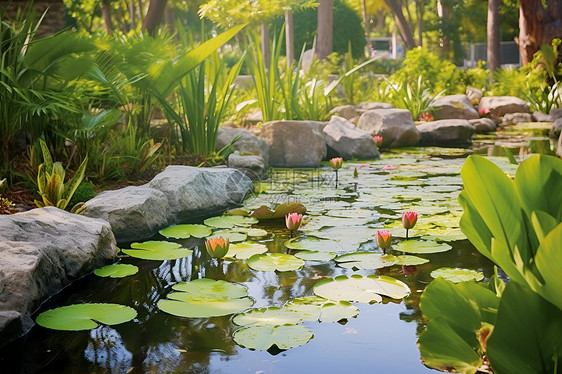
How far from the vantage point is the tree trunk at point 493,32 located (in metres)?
17.5

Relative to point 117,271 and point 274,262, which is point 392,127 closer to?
point 274,262

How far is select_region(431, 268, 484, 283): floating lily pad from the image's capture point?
2.84 metres

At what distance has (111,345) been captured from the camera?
2193mm

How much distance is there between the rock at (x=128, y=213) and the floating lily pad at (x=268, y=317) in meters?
1.53

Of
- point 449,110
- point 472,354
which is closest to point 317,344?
point 472,354

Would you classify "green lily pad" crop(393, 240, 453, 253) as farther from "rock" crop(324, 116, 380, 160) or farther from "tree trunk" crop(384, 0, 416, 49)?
"tree trunk" crop(384, 0, 416, 49)

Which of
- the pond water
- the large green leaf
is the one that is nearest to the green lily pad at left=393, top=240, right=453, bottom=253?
the pond water

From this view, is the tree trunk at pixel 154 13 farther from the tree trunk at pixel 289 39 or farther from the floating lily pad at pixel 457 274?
the floating lily pad at pixel 457 274

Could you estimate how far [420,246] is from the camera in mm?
3396

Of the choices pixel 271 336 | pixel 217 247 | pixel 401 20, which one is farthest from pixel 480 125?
pixel 401 20

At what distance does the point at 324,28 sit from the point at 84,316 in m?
12.8

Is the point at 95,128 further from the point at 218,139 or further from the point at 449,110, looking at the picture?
the point at 449,110

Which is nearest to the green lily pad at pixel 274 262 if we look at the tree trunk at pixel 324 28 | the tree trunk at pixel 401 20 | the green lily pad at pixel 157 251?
the green lily pad at pixel 157 251

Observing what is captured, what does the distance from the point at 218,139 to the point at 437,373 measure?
16.2ft
